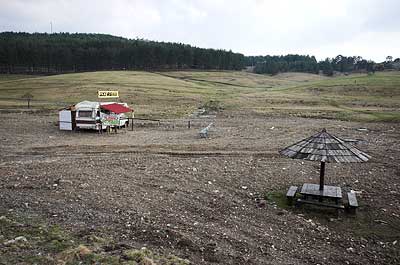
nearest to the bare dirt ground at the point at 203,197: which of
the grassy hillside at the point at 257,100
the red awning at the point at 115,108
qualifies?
the red awning at the point at 115,108

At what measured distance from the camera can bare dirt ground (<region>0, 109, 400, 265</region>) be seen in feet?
27.8

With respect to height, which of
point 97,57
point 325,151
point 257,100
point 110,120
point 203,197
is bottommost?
point 203,197

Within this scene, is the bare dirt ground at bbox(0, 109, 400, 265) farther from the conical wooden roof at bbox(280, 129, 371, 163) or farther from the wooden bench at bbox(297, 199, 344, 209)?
the conical wooden roof at bbox(280, 129, 371, 163)

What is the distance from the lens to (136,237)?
849cm

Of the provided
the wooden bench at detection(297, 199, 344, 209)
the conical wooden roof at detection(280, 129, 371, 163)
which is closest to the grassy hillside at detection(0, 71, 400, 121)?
the conical wooden roof at detection(280, 129, 371, 163)

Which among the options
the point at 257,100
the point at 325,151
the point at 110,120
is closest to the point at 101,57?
the point at 257,100

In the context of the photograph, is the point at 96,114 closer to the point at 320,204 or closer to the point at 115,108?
the point at 115,108

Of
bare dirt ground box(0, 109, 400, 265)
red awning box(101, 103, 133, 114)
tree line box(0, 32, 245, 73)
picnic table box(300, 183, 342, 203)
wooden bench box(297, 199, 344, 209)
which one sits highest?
tree line box(0, 32, 245, 73)

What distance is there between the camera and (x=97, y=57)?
12025 cm

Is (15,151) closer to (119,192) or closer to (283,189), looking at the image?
(119,192)

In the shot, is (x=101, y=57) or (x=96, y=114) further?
(x=101, y=57)

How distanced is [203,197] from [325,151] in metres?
4.07

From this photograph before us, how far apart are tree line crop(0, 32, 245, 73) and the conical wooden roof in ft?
373

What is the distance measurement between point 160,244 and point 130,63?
121 metres
